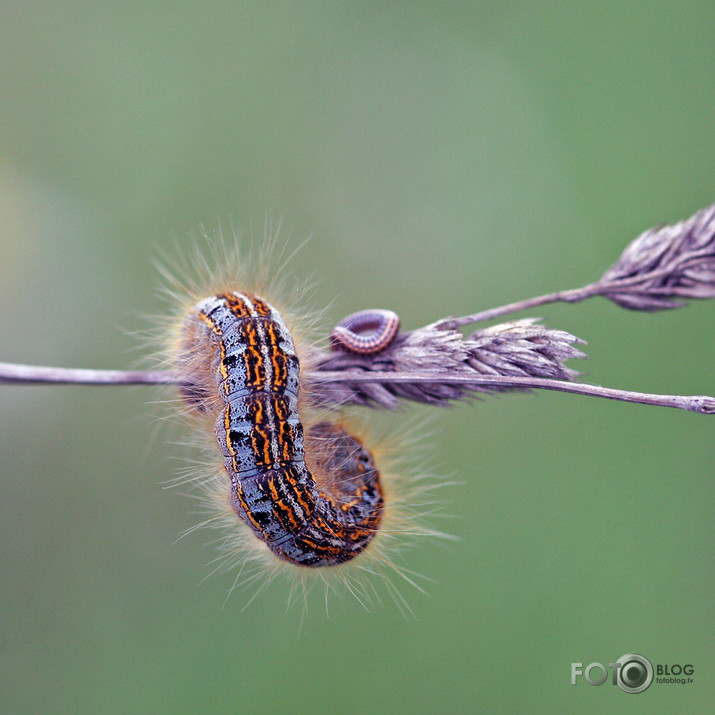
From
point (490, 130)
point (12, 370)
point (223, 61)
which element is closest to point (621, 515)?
point (490, 130)

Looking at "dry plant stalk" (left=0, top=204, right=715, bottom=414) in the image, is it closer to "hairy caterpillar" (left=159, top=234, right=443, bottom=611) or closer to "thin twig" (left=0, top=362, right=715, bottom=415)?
"thin twig" (left=0, top=362, right=715, bottom=415)

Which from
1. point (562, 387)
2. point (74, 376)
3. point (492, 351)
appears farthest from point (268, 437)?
point (562, 387)

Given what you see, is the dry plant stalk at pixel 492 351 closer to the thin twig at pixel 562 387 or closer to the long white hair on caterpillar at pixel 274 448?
the thin twig at pixel 562 387

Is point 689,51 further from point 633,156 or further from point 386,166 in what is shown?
point 386,166

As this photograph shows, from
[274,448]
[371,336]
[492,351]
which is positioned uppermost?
[371,336]

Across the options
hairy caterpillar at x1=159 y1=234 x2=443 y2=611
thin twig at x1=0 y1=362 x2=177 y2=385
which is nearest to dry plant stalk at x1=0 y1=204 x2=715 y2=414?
thin twig at x1=0 y1=362 x2=177 y2=385

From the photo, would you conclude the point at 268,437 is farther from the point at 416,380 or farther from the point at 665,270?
the point at 665,270
